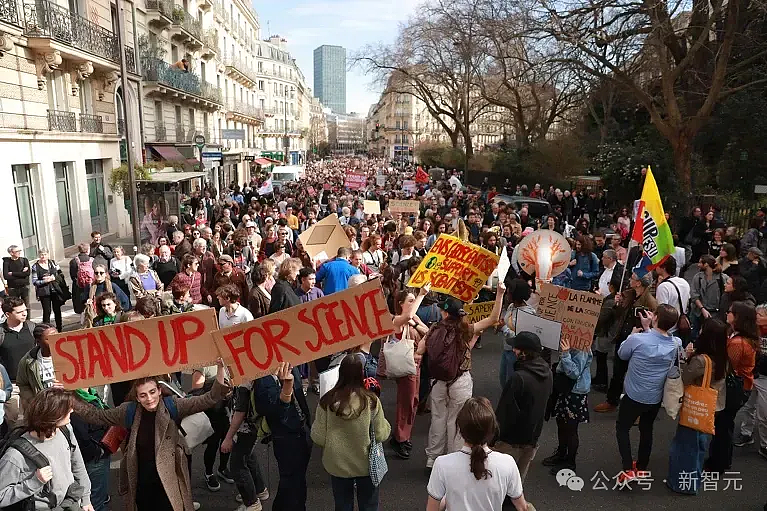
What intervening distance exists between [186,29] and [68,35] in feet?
41.6

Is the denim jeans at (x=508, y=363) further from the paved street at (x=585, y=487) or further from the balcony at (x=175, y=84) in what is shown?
the balcony at (x=175, y=84)

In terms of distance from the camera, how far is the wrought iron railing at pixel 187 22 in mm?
26203

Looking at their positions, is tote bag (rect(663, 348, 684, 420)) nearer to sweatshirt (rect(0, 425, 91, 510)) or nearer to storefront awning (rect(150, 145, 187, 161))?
sweatshirt (rect(0, 425, 91, 510))

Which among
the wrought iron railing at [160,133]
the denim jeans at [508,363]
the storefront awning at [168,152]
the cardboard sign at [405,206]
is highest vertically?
the wrought iron railing at [160,133]

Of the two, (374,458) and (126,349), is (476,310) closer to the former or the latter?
(374,458)

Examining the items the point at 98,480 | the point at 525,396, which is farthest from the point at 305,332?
the point at 98,480

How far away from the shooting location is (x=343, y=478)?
373 cm

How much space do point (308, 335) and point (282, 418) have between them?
61 cm

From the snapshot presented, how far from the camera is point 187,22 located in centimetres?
2805

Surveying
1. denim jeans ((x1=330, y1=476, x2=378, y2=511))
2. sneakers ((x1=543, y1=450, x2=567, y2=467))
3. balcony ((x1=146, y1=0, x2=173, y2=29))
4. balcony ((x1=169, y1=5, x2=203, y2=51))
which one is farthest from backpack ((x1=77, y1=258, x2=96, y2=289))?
balcony ((x1=169, y1=5, x2=203, y2=51))

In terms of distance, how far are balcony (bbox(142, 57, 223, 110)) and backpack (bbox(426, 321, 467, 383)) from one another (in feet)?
75.9

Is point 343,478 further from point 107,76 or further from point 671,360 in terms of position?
point 107,76

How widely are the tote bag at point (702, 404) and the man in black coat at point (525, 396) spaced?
134 centimetres

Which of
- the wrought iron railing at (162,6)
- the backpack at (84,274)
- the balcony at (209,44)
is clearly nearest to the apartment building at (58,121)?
the wrought iron railing at (162,6)
